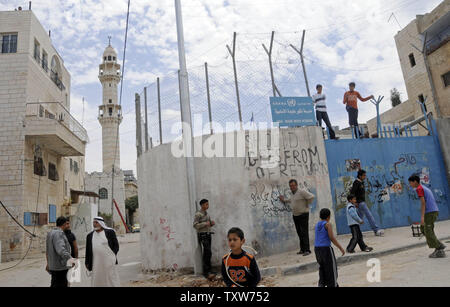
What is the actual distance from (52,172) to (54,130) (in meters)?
3.89

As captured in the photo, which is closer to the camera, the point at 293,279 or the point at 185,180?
the point at 293,279

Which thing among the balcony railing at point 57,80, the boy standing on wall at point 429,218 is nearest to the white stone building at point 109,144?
the balcony railing at point 57,80

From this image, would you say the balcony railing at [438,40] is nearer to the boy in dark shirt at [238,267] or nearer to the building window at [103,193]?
the boy in dark shirt at [238,267]

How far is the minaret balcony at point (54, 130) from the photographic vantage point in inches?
614

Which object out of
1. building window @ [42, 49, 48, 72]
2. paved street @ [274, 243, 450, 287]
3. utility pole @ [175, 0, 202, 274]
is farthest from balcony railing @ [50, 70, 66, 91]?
paved street @ [274, 243, 450, 287]

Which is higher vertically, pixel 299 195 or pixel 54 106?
pixel 54 106

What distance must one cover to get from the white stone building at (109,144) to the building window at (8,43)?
24.8 meters

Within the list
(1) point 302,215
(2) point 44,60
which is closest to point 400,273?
(1) point 302,215

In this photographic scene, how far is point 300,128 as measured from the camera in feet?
27.2
